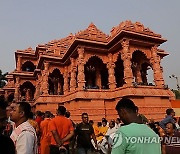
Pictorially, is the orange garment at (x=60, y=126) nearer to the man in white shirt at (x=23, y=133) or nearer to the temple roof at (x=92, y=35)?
the man in white shirt at (x=23, y=133)

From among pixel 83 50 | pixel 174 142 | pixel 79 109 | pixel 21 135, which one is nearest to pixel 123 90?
pixel 79 109

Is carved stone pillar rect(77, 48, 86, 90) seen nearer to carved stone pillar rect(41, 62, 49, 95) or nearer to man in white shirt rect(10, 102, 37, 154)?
carved stone pillar rect(41, 62, 49, 95)

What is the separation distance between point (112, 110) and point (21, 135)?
14.8 m

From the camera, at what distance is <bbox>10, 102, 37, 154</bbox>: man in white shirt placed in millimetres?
2283

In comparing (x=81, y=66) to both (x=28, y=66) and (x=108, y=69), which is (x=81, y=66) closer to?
(x=108, y=69)

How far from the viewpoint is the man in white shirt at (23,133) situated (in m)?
2.28

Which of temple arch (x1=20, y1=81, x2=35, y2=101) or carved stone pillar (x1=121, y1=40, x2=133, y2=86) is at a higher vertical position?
carved stone pillar (x1=121, y1=40, x2=133, y2=86)

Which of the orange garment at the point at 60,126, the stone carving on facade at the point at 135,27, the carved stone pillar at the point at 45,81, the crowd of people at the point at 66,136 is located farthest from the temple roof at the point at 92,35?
the orange garment at the point at 60,126

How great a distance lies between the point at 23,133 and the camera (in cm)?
237

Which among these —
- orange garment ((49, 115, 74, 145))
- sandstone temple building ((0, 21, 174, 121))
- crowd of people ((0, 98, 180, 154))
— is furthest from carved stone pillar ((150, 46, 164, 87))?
orange garment ((49, 115, 74, 145))

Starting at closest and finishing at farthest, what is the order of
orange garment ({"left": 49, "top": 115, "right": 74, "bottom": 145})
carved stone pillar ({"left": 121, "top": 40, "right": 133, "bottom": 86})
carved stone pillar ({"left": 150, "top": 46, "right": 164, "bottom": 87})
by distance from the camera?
orange garment ({"left": 49, "top": 115, "right": 74, "bottom": 145}) < carved stone pillar ({"left": 121, "top": 40, "right": 133, "bottom": 86}) < carved stone pillar ({"left": 150, "top": 46, "right": 164, "bottom": 87})

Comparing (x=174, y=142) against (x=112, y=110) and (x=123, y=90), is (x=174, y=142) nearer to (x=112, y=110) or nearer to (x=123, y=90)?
(x=123, y=90)

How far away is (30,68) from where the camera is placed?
32.2 m

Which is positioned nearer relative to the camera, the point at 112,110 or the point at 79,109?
the point at 79,109
